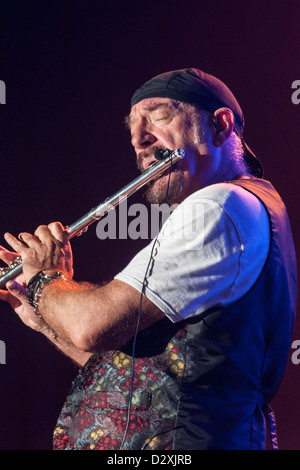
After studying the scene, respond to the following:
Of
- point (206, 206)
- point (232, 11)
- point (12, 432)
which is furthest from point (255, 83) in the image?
point (12, 432)

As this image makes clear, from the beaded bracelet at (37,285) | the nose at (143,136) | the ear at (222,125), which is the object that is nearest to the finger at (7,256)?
the beaded bracelet at (37,285)

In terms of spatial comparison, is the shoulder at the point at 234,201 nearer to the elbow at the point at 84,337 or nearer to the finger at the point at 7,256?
the elbow at the point at 84,337

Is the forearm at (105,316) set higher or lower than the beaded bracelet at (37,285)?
lower

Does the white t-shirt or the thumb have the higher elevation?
the white t-shirt

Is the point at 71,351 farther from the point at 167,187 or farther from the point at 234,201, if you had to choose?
the point at 234,201

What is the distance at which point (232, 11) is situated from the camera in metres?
2.47

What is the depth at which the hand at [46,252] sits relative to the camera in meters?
1.34

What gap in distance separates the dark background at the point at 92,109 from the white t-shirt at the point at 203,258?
1.38 meters

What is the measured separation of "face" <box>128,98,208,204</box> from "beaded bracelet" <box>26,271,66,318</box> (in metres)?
0.49

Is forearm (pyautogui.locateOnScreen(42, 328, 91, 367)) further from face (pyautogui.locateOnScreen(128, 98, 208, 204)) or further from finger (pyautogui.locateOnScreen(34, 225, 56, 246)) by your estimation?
face (pyautogui.locateOnScreen(128, 98, 208, 204))

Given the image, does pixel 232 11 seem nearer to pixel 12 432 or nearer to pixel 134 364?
pixel 134 364

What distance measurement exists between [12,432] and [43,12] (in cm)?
206

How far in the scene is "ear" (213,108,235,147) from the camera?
1611mm

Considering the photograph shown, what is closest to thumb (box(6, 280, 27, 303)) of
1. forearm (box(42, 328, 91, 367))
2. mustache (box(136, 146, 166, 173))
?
forearm (box(42, 328, 91, 367))
